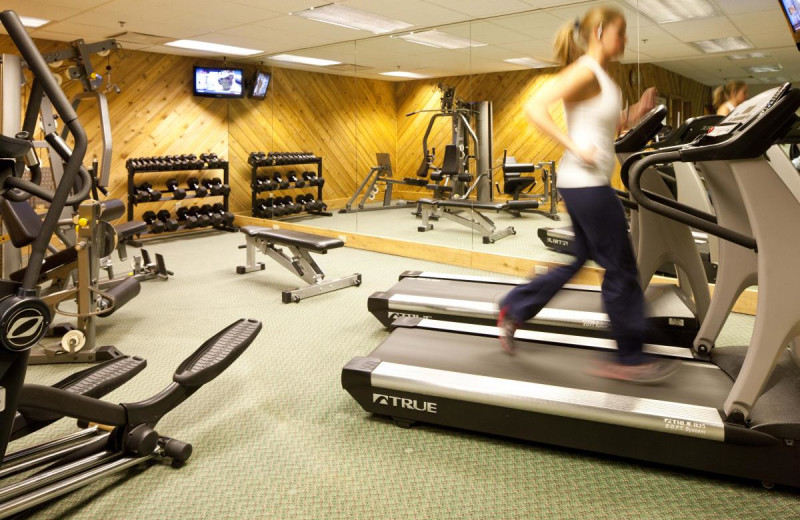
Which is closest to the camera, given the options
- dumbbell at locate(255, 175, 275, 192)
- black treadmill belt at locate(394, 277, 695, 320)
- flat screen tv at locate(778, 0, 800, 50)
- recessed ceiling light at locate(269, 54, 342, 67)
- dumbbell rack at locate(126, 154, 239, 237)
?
flat screen tv at locate(778, 0, 800, 50)

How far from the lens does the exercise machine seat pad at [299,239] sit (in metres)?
4.10

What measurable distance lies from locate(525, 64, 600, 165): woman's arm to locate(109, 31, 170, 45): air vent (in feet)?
18.5

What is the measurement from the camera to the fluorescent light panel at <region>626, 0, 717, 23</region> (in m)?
4.17

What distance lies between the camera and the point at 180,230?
7.58m

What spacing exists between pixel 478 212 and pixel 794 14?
3.60 m

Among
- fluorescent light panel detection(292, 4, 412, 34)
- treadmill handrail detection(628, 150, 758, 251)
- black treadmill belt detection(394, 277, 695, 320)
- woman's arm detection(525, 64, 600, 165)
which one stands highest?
fluorescent light panel detection(292, 4, 412, 34)

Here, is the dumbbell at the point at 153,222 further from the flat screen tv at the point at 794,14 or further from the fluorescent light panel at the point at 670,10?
the flat screen tv at the point at 794,14

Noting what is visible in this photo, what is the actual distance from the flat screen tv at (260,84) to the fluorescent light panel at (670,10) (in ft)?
17.4

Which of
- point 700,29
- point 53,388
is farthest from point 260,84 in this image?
point 53,388

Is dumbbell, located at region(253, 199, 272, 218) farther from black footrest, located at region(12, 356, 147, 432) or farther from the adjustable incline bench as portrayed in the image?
black footrest, located at region(12, 356, 147, 432)

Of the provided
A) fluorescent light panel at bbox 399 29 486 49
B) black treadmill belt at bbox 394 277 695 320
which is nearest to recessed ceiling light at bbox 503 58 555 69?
fluorescent light panel at bbox 399 29 486 49

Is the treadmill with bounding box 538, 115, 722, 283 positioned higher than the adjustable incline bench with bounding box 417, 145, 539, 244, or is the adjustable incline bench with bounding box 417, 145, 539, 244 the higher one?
the treadmill with bounding box 538, 115, 722, 283

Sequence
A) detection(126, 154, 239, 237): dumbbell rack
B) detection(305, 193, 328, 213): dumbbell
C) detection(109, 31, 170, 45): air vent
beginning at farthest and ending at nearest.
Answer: detection(305, 193, 328, 213): dumbbell, detection(126, 154, 239, 237): dumbbell rack, detection(109, 31, 170, 45): air vent

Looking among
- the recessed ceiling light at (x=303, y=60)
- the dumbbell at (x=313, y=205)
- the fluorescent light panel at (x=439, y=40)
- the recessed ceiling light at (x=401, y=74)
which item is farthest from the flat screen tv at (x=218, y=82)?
the fluorescent light panel at (x=439, y=40)
